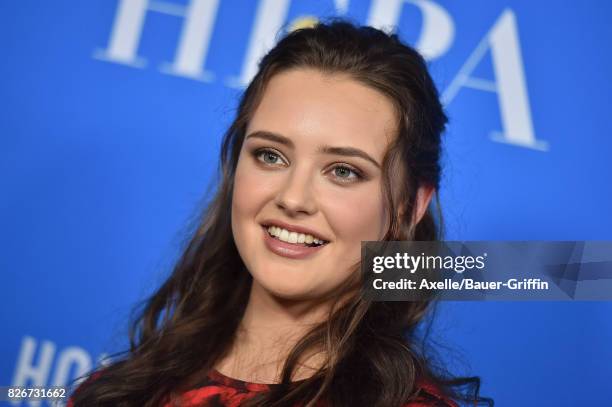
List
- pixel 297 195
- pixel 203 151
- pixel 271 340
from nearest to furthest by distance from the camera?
pixel 297 195
pixel 271 340
pixel 203 151

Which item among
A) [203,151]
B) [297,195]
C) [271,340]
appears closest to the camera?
[297,195]

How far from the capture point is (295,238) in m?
1.44

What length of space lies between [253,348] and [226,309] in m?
0.17

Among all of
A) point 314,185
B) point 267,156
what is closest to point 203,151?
point 267,156

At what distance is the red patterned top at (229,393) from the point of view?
55.2 inches

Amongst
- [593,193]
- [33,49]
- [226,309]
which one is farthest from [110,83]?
[593,193]

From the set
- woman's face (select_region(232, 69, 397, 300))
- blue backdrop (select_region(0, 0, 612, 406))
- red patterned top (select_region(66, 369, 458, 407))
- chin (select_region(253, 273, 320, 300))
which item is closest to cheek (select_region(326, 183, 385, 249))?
woman's face (select_region(232, 69, 397, 300))

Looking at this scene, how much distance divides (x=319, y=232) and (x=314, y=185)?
79mm

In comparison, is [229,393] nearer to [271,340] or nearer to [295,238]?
[271,340]

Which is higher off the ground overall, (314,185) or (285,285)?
(314,185)

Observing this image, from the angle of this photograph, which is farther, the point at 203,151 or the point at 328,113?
the point at 203,151

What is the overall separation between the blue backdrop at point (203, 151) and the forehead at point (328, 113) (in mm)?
700

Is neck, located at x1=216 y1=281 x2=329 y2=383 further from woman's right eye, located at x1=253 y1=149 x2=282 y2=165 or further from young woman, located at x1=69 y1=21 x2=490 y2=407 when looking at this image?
woman's right eye, located at x1=253 y1=149 x2=282 y2=165

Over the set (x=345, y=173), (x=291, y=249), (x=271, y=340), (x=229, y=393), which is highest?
(x=345, y=173)
